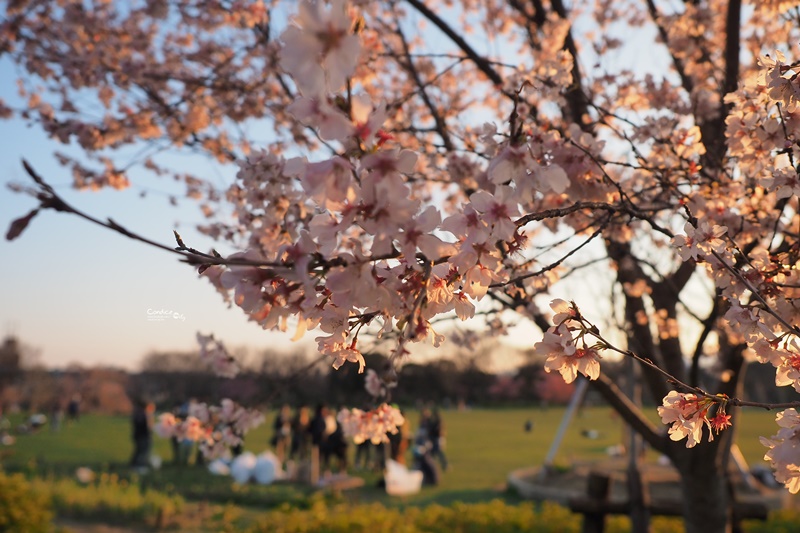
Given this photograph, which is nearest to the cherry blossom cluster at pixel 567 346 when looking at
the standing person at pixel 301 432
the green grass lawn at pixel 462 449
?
the green grass lawn at pixel 462 449

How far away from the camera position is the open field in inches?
376

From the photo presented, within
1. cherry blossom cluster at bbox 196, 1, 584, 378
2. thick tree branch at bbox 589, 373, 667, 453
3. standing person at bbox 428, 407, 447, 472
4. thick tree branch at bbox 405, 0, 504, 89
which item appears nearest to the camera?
cherry blossom cluster at bbox 196, 1, 584, 378

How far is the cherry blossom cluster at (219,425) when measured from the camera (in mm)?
3246

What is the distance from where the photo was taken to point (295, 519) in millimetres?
6332

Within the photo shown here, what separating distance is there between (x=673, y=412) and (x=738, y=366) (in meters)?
2.62

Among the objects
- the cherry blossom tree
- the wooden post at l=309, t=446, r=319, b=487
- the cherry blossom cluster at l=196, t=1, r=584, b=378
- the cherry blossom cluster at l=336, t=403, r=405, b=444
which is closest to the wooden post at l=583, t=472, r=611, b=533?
the cherry blossom tree

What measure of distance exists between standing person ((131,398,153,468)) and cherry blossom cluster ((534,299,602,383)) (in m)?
12.3

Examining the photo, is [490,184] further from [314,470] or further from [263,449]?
[263,449]

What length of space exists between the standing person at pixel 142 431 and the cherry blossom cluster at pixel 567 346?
485 inches

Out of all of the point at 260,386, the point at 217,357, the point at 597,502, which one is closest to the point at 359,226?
the point at 217,357

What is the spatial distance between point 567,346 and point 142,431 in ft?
41.6

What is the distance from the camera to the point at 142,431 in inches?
481

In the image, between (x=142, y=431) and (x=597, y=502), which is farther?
(x=142, y=431)

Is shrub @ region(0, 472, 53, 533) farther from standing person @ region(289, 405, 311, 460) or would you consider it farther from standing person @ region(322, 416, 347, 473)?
standing person @ region(289, 405, 311, 460)
